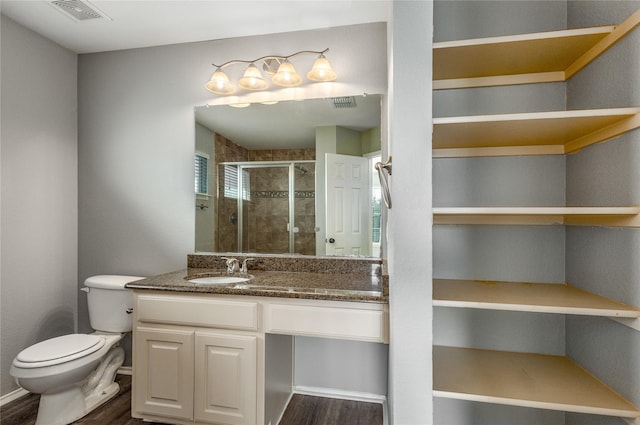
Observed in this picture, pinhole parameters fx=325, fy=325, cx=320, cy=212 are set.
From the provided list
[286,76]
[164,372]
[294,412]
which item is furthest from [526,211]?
[164,372]

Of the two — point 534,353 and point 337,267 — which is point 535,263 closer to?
point 534,353

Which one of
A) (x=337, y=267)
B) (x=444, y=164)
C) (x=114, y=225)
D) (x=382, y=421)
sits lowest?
(x=382, y=421)

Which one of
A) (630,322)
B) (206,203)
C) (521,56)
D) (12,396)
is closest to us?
(630,322)

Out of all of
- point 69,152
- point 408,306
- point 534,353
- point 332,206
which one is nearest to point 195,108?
point 69,152

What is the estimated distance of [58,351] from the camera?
5.86ft

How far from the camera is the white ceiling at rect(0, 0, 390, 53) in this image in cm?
196

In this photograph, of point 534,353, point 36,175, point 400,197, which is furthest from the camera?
point 36,175

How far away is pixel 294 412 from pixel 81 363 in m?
1.25

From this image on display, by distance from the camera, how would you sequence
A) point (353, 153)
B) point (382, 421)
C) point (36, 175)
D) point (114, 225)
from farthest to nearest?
point (114, 225)
point (36, 175)
point (353, 153)
point (382, 421)

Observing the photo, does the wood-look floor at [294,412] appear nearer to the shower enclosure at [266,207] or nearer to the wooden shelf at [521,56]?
the shower enclosure at [266,207]

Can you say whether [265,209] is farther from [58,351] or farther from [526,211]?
[526,211]

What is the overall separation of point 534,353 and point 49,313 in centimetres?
311

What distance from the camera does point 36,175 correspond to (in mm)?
2303

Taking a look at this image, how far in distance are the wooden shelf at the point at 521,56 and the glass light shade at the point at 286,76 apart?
3.28 ft
